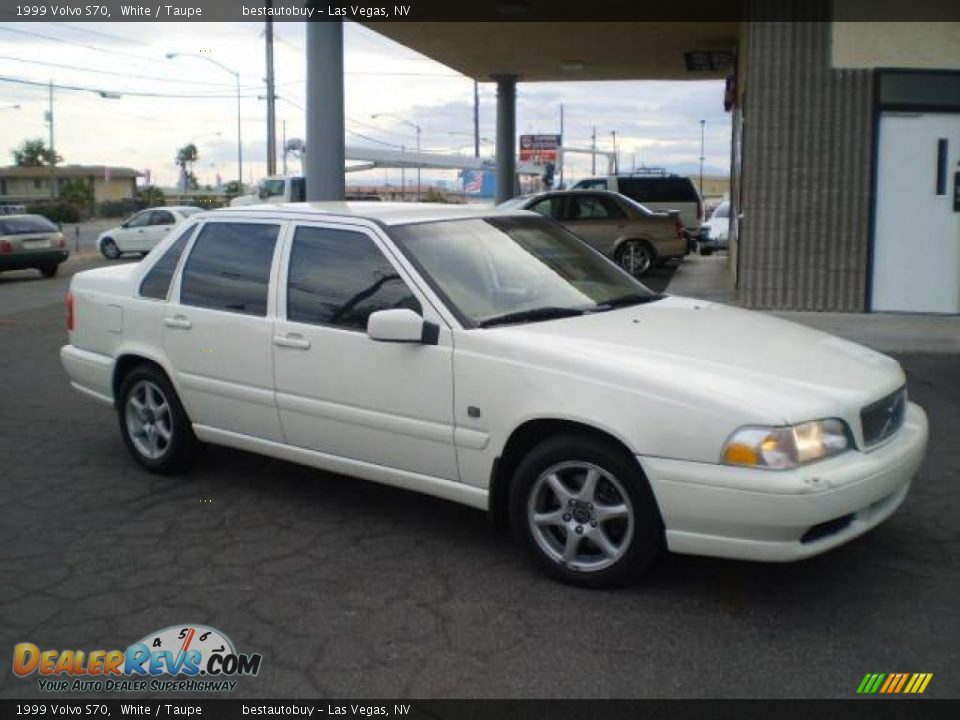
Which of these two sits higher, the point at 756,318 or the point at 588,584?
the point at 756,318

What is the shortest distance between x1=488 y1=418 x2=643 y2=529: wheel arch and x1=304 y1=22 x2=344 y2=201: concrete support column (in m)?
9.46

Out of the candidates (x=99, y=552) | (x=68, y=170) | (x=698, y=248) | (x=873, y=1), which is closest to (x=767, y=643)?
(x=99, y=552)

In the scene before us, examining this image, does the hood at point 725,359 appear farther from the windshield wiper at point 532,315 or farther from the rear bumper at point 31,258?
the rear bumper at point 31,258

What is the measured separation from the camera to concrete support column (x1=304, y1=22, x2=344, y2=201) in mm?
13039

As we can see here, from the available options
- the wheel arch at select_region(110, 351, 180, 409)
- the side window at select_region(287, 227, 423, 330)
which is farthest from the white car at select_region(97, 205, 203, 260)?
the side window at select_region(287, 227, 423, 330)

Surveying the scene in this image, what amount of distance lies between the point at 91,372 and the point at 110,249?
23940mm

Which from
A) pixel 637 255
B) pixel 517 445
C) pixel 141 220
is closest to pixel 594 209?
pixel 637 255

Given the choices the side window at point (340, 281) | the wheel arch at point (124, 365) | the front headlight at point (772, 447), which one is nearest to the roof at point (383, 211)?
the side window at point (340, 281)

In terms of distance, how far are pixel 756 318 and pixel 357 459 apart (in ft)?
7.01

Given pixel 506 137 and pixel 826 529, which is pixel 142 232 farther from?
pixel 826 529

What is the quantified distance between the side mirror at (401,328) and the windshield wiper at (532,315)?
0.75ft

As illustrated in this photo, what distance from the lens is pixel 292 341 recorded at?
208 inches

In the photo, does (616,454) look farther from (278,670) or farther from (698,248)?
(698,248)
